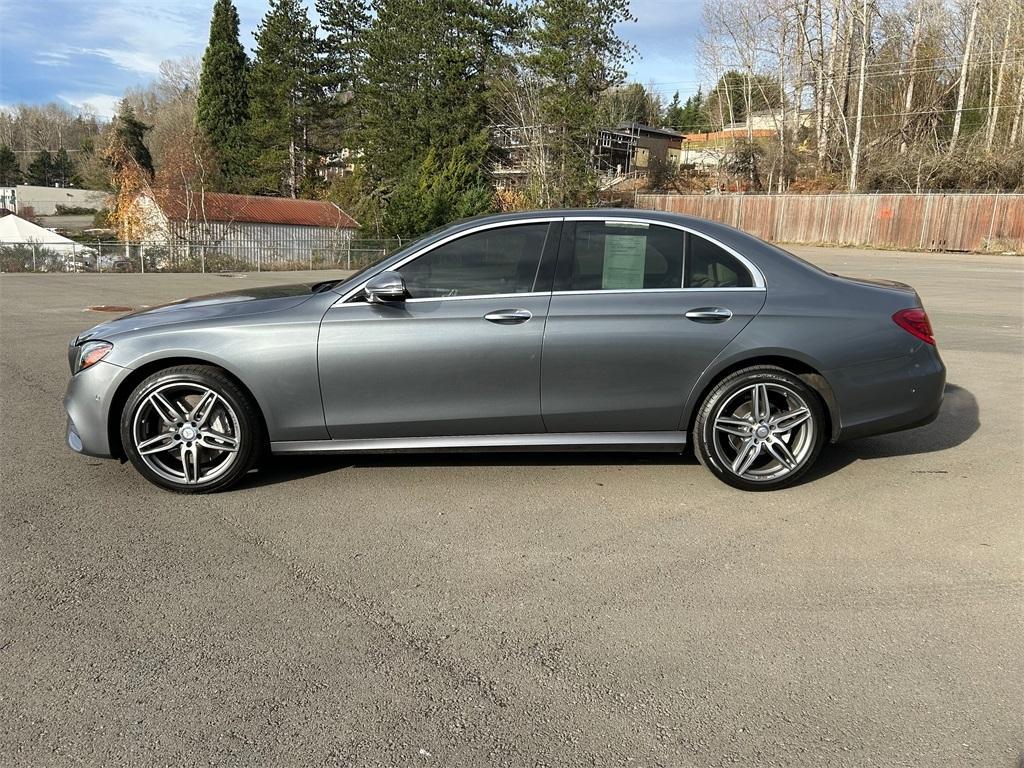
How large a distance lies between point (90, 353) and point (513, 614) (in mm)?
2982

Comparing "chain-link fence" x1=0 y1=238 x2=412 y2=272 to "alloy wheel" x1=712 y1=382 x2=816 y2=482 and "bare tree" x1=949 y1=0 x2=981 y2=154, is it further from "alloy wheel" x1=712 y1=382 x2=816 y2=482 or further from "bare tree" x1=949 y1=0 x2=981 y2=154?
"bare tree" x1=949 y1=0 x2=981 y2=154

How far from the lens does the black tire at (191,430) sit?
4309 mm

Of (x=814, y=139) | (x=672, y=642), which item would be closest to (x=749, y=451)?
(x=672, y=642)

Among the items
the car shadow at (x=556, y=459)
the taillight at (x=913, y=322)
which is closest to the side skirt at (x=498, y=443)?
the car shadow at (x=556, y=459)

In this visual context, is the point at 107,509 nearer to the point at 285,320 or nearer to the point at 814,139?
the point at 285,320

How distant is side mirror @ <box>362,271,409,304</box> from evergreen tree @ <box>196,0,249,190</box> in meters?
59.3

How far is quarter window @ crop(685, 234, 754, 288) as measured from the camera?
4523 mm

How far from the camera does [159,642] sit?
292 cm

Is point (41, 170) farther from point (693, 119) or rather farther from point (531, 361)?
point (531, 361)

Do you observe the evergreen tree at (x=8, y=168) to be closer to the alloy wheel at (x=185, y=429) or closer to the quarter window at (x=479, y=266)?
the alloy wheel at (x=185, y=429)

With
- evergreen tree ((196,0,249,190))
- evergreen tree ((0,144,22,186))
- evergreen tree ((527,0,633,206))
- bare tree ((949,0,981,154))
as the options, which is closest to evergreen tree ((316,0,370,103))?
evergreen tree ((196,0,249,190))

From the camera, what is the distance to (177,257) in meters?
28.5

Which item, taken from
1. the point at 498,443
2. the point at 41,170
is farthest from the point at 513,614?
the point at 41,170

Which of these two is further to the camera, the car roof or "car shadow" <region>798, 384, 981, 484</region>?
"car shadow" <region>798, 384, 981, 484</region>
